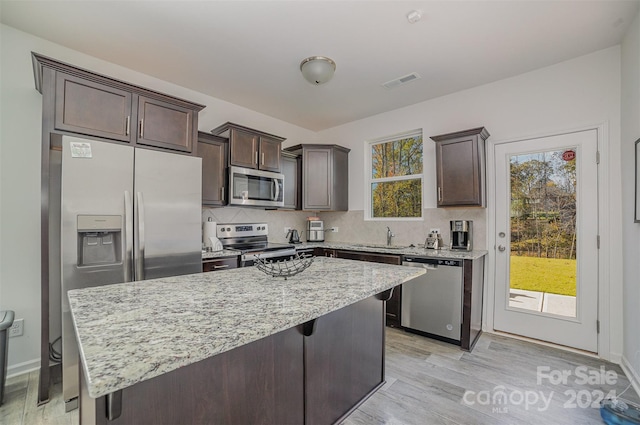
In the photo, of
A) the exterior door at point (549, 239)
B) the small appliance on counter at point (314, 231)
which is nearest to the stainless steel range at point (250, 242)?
the small appliance on counter at point (314, 231)

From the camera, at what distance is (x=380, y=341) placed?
1977mm

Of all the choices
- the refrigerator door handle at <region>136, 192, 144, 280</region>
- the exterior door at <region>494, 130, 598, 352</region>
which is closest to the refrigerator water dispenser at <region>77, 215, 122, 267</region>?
the refrigerator door handle at <region>136, 192, 144, 280</region>

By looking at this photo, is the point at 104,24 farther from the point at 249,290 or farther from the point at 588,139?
the point at 588,139

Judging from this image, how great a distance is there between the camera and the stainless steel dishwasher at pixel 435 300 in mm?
2779

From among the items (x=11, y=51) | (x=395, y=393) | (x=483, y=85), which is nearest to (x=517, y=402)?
(x=395, y=393)

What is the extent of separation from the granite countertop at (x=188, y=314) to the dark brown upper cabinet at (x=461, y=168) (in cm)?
179

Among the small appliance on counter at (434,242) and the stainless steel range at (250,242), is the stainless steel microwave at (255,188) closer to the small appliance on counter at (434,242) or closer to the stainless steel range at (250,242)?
the stainless steel range at (250,242)

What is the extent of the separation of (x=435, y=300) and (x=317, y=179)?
220 centimetres

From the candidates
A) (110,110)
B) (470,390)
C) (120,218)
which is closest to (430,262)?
(470,390)

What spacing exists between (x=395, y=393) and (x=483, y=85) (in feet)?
10.7

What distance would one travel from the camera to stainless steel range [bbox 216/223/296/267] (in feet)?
9.95

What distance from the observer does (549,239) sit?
2857 mm

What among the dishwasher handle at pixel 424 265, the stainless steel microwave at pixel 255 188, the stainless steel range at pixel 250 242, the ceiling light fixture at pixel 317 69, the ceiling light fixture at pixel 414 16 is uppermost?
the ceiling light fixture at pixel 414 16

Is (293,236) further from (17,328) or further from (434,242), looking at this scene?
(17,328)
